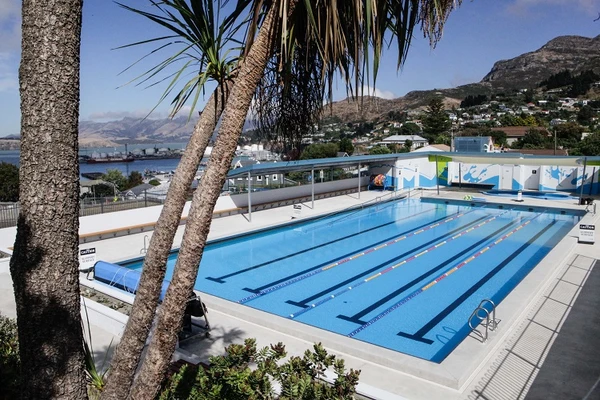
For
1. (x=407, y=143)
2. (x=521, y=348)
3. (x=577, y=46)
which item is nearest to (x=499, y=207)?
(x=521, y=348)

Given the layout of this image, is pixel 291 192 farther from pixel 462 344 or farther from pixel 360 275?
pixel 462 344

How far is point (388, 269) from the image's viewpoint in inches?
484

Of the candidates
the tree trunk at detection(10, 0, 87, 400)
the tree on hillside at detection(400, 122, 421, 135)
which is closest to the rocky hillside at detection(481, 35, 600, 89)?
the tree on hillside at detection(400, 122, 421, 135)

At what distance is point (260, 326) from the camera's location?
7.85 meters

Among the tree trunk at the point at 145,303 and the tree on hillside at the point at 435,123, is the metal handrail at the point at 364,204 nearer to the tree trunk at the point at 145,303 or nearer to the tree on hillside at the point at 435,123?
the tree trunk at the point at 145,303

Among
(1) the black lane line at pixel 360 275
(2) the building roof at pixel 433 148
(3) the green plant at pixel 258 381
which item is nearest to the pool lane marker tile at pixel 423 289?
(1) the black lane line at pixel 360 275

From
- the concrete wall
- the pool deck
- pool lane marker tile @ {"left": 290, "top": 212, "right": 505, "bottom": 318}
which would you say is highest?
the concrete wall

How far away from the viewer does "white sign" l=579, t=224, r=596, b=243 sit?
12547mm

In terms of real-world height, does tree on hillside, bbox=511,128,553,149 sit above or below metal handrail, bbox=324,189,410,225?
above

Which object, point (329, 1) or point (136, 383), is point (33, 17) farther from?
point (136, 383)

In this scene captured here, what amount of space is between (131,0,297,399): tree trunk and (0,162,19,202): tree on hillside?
24.3m

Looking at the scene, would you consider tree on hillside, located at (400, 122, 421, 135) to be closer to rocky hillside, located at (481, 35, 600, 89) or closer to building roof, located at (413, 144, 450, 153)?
building roof, located at (413, 144, 450, 153)

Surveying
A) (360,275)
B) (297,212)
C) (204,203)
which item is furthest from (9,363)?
(297,212)

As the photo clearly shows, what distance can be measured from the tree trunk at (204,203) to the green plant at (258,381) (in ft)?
2.47
